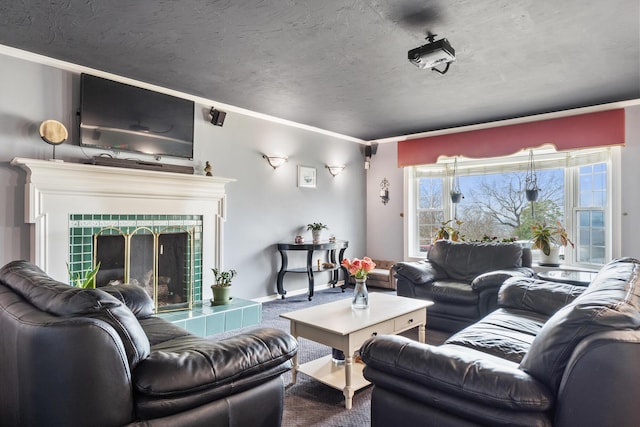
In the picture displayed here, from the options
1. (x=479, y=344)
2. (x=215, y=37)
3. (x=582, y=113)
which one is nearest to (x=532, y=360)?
(x=479, y=344)

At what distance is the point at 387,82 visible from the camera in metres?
3.72

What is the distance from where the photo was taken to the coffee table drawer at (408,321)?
2686mm

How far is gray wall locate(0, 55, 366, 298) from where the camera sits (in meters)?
3.08

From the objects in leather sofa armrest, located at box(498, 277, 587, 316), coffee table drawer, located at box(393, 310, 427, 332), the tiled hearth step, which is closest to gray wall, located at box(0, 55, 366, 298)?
the tiled hearth step

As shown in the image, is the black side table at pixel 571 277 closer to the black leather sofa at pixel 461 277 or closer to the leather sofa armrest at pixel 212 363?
the black leather sofa at pixel 461 277

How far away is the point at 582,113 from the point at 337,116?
290cm

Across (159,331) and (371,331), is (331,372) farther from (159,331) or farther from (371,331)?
(159,331)

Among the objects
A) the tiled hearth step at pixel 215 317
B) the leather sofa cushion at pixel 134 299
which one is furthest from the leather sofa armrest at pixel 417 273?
the leather sofa cushion at pixel 134 299

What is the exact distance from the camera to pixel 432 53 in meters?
2.68

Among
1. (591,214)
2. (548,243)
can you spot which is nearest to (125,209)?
(548,243)

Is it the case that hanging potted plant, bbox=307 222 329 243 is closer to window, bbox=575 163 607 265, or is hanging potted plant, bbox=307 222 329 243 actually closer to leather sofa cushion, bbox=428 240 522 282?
leather sofa cushion, bbox=428 240 522 282

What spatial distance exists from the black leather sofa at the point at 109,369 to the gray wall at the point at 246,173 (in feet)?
6.43

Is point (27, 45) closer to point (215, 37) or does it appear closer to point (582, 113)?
point (215, 37)

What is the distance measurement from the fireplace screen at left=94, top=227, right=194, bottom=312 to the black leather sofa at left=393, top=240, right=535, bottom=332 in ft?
7.39
